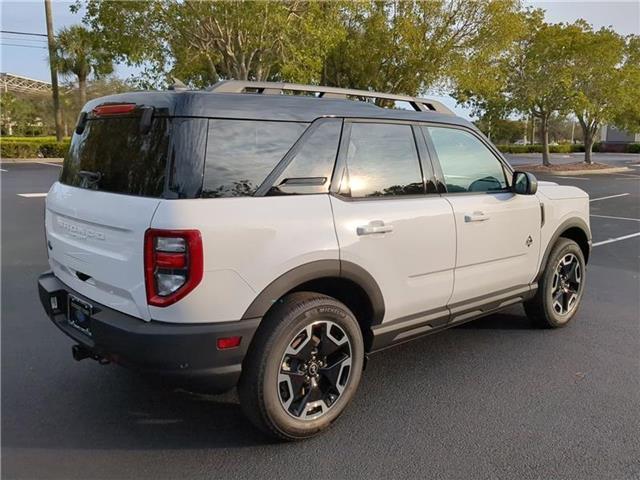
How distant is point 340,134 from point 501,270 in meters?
1.72

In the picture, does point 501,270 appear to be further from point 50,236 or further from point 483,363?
point 50,236

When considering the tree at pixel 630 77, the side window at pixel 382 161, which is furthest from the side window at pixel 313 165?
the tree at pixel 630 77

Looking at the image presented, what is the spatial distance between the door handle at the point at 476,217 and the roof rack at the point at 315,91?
2.66ft

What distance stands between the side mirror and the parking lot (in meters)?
1.27

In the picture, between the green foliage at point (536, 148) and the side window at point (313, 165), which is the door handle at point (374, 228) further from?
the green foliage at point (536, 148)

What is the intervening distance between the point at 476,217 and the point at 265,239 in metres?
1.72

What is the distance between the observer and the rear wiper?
303cm

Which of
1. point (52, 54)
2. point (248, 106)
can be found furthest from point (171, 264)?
point (52, 54)

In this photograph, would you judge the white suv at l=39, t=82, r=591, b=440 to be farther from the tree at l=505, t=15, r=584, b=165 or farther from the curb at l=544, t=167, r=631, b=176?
the curb at l=544, t=167, r=631, b=176

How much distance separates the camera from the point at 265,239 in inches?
106

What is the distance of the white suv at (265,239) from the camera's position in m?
2.56

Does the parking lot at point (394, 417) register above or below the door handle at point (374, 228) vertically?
below

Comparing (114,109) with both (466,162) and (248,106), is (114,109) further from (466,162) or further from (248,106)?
(466,162)

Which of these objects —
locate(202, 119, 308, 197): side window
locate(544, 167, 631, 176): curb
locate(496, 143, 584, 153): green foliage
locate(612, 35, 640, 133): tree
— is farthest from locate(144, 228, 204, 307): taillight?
locate(496, 143, 584, 153): green foliage
